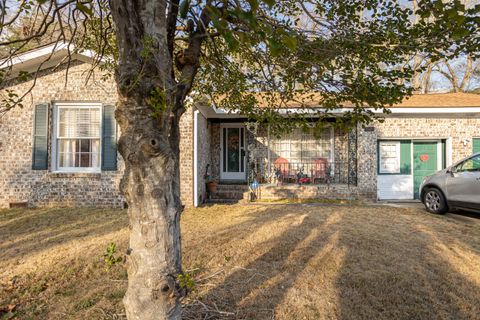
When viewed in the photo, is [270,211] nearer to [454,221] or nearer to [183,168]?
[183,168]

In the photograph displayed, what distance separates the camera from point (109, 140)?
788 cm

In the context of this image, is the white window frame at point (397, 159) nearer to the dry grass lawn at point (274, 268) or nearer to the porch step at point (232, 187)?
the dry grass lawn at point (274, 268)

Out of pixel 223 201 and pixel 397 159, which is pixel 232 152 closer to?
pixel 223 201

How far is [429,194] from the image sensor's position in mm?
7371

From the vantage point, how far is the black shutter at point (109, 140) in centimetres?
787

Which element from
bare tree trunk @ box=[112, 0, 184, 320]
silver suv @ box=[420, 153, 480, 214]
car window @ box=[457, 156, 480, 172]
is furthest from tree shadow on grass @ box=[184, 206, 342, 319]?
car window @ box=[457, 156, 480, 172]

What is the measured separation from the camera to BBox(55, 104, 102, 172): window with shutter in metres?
8.02

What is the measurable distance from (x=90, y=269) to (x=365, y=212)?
6072mm

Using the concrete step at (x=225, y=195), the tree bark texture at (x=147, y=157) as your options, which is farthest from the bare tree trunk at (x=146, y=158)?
the concrete step at (x=225, y=195)

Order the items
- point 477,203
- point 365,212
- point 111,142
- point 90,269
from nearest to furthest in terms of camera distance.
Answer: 1. point 90,269
2. point 477,203
3. point 365,212
4. point 111,142

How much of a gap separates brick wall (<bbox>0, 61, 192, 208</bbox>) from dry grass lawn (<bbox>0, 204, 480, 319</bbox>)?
1651mm

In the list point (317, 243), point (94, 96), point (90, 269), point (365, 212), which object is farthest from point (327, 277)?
point (94, 96)

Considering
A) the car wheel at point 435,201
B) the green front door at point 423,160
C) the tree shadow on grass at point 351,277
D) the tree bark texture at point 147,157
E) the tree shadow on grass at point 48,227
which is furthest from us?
the green front door at point 423,160

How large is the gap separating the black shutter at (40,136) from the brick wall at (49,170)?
0.18 meters
